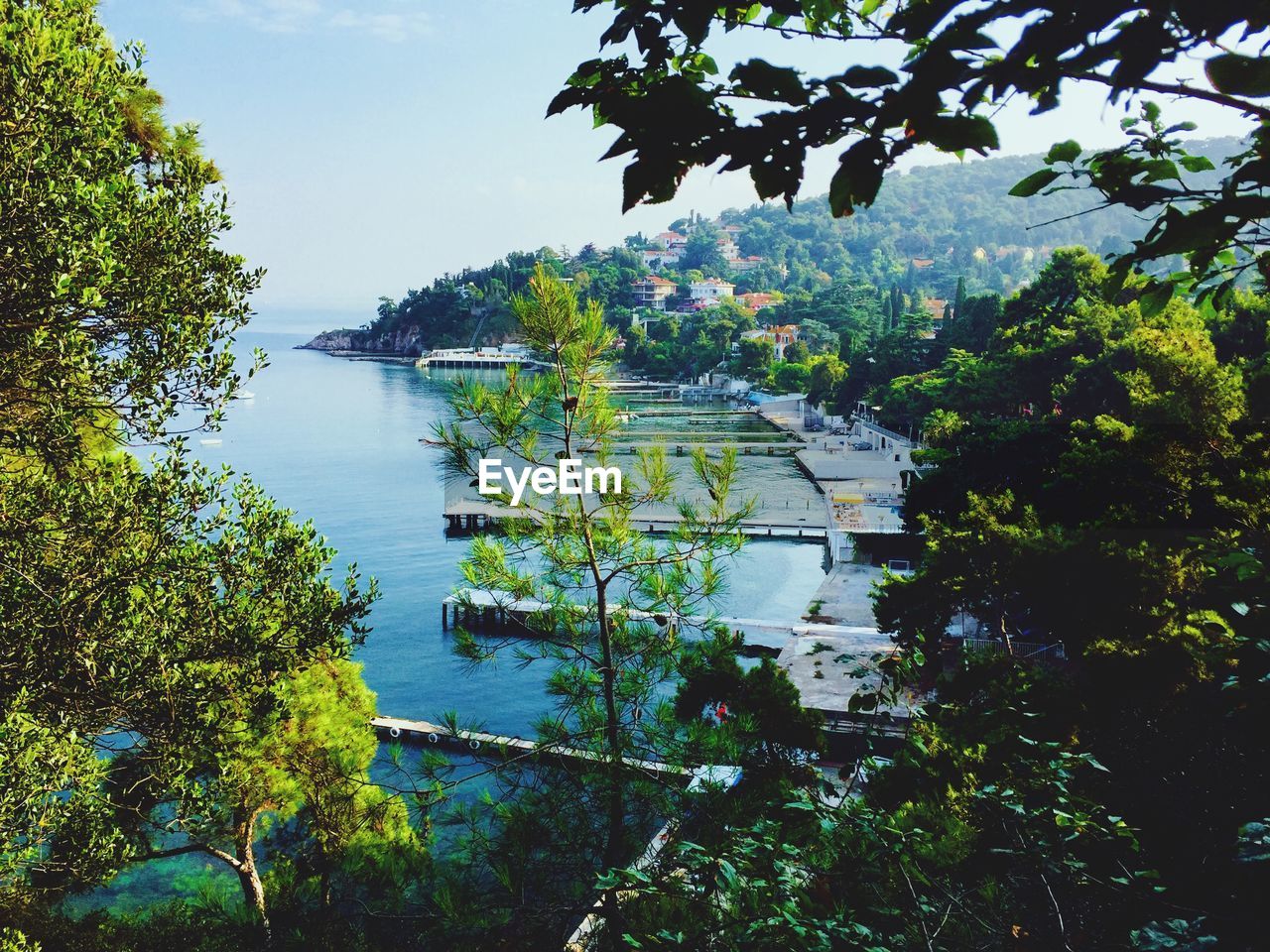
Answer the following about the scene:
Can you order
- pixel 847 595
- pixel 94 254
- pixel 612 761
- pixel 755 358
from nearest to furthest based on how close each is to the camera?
pixel 94 254, pixel 612 761, pixel 847 595, pixel 755 358

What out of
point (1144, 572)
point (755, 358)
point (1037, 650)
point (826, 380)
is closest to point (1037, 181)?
point (1144, 572)

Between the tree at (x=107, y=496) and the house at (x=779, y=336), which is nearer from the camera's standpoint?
the tree at (x=107, y=496)

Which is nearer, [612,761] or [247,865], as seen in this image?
[612,761]

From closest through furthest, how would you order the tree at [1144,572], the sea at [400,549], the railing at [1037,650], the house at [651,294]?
the tree at [1144,572]
the sea at [400,549]
the railing at [1037,650]
the house at [651,294]

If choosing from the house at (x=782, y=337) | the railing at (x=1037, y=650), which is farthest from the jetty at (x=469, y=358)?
the railing at (x=1037, y=650)

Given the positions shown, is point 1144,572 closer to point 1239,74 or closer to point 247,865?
point 247,865

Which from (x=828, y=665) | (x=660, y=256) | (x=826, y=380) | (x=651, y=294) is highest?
(x=660, y=256)

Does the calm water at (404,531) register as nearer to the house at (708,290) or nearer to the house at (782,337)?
the house at (782,337)

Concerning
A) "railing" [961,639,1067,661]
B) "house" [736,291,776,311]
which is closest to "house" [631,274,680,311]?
"house" [736,291,776,311]
